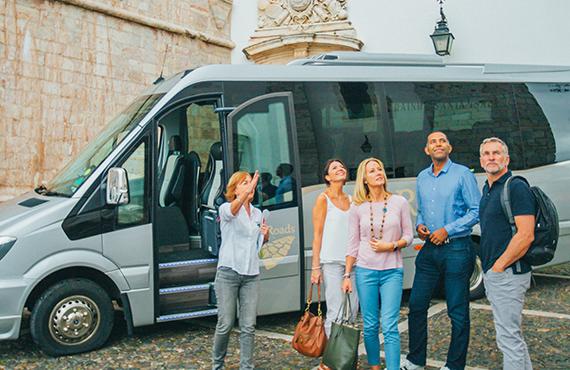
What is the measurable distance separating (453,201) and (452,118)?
301 centimetres

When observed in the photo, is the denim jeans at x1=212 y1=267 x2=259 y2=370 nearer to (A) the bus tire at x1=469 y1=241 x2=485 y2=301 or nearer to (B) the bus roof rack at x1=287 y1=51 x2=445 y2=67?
(B) the bus roof rack at x1=287 y1=51 x2=445 y2=67

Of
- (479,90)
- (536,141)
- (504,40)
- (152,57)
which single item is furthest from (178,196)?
(504,40)

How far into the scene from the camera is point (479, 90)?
7363 millimetres

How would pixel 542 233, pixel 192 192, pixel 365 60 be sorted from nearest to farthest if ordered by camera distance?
1. pixel 542 233
2. pixel 192 192
3. pixel 365 60

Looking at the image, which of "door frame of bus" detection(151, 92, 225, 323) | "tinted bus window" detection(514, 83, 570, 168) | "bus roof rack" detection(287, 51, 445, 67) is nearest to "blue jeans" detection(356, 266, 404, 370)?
"door frame of bus" detection(151, 92, 225, 323)

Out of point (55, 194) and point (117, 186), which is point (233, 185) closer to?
point (117, 186)

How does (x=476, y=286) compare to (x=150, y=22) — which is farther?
(x=150, y=22)

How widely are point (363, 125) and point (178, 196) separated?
2.10 m

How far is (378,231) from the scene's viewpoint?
4238 millimetres

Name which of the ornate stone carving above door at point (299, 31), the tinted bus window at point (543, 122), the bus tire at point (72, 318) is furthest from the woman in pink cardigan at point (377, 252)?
the ornate stone carving above door at point (299, 31)

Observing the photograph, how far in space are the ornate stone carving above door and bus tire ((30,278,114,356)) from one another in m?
10.8

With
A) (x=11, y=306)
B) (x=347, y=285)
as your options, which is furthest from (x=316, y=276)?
(x=11, y=306)

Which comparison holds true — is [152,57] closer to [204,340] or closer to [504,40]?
[504,40]

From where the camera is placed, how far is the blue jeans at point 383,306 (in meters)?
4.14
